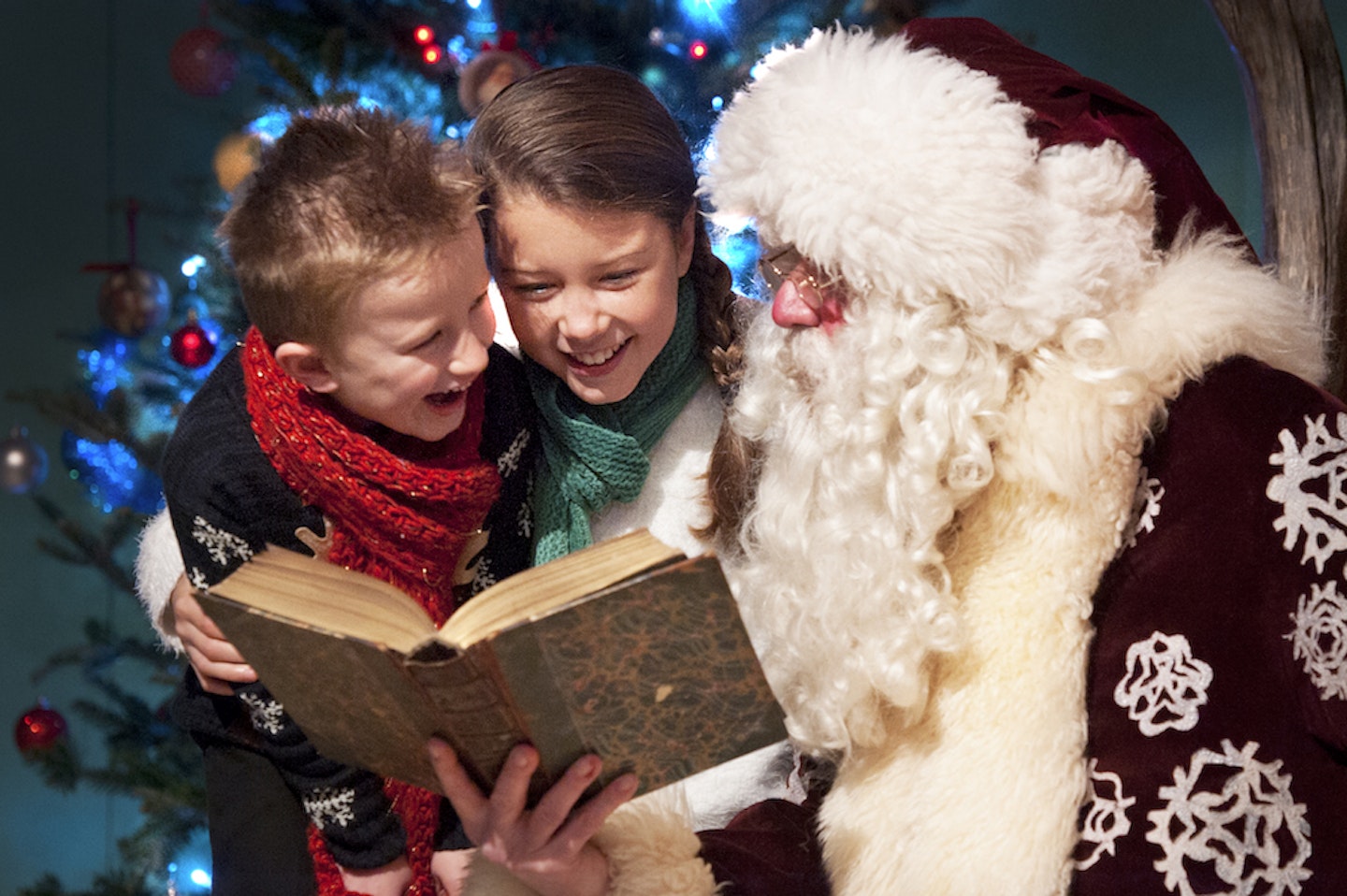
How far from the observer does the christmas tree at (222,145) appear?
111 inches

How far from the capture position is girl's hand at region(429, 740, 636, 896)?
123cm

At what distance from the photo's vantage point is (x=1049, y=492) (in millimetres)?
1331

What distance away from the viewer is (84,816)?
4.20 metres

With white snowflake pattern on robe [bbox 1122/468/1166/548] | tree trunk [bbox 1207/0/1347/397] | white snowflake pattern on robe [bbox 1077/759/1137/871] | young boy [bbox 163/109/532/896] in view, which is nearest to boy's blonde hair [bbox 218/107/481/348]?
young boy [bbox 163/109/532/896]

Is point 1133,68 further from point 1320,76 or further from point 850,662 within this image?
point 850,662

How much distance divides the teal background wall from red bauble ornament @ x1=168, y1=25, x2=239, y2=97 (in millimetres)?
569

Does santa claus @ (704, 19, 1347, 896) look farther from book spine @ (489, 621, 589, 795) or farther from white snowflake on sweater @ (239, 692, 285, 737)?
white snowflake on sweater @ (239, 692, 285, 737)

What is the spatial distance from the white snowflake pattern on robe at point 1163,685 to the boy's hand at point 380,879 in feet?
3.42

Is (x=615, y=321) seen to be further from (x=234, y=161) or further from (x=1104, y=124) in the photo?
(x=234, y=161)

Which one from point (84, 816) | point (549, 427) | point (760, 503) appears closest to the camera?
point (760, 503)

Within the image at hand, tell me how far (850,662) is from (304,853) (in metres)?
0.91

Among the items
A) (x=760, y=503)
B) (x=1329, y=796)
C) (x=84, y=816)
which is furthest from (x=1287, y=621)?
(x=84, y=816)

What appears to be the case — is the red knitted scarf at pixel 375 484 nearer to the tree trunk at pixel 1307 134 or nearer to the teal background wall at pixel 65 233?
the tree trunk at pixel 1307 134

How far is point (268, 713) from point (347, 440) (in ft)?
1.40
